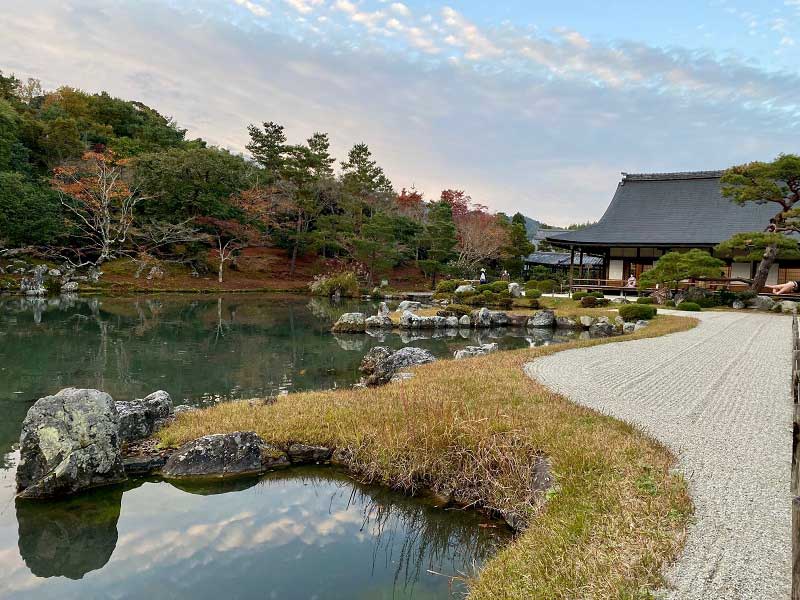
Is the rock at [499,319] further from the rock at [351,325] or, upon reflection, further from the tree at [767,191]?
the tree at [767,191]

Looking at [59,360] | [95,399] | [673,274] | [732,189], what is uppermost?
[732,189]

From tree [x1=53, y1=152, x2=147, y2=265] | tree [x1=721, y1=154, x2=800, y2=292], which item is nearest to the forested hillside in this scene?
tree [x1=53, y1=152, x2=147, y2=265]

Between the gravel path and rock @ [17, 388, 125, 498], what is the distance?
4803 millimetres

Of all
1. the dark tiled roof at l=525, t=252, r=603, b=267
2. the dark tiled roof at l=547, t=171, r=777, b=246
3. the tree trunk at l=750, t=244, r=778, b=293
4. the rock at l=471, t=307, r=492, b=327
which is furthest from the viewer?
the dark tiled roof at l=525, t=252, r=603, b=267

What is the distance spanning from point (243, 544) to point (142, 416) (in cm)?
259

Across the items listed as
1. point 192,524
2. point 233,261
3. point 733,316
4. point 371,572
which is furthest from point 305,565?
point 233,261

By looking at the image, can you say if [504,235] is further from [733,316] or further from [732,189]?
[733,316]

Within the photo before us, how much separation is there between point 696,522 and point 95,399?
16.7ft

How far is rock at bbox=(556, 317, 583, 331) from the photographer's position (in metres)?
18.5

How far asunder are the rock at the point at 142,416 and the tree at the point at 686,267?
19114 mm

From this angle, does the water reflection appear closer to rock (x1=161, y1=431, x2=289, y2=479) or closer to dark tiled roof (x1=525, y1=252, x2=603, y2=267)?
rock (x1=161, y1=431, x2=289, y2=479)

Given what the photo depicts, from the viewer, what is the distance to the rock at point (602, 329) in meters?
16.7

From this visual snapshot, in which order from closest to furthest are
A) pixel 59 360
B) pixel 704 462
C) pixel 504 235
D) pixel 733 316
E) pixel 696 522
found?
pixel 696 522, pixel 704 462, pixel 59 360, pixel 733 316, pixel 504 235

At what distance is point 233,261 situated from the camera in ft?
111
